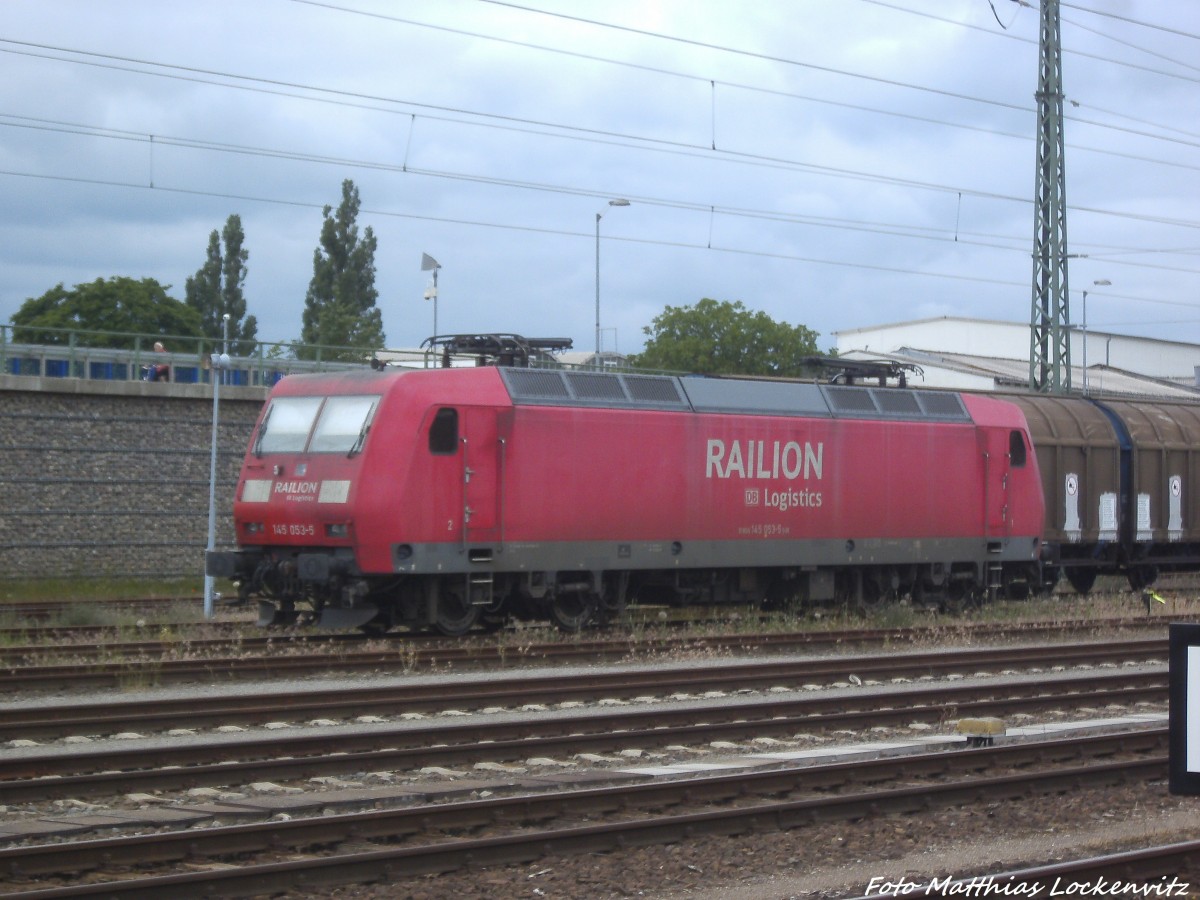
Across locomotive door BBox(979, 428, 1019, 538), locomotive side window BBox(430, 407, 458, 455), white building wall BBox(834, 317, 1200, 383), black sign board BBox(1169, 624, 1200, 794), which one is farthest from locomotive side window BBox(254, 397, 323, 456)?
white building wall BBox(834, 317, 1200, 383)

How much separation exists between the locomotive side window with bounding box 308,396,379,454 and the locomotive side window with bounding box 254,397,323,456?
23 cm

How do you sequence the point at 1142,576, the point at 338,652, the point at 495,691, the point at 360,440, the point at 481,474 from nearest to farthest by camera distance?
1. the point at 495,691
2. the point at 360,440
3. the point at 338,652
4. the point at 481,474
5. the point at 1142,576

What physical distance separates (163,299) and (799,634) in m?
50.6

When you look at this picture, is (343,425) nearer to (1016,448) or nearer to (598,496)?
(598,496)

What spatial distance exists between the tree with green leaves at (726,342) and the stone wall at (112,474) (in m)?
32.4

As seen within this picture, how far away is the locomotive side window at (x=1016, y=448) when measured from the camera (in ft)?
76.2

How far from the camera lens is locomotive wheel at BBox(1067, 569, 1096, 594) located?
2805 centimetres

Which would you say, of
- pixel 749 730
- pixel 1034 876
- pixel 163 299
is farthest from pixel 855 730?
pixel 163 299

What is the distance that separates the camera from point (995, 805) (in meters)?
9.77

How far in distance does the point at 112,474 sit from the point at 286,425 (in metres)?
11.8

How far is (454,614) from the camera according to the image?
18047mm

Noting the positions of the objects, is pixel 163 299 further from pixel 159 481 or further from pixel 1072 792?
pixel 1072 792

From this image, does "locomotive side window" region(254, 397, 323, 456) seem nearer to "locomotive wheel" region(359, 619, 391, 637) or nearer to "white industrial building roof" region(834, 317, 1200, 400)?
"locomotive wheel" region(359, 619, 391, 637)

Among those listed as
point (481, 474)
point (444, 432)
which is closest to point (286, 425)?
point (444, 432)
